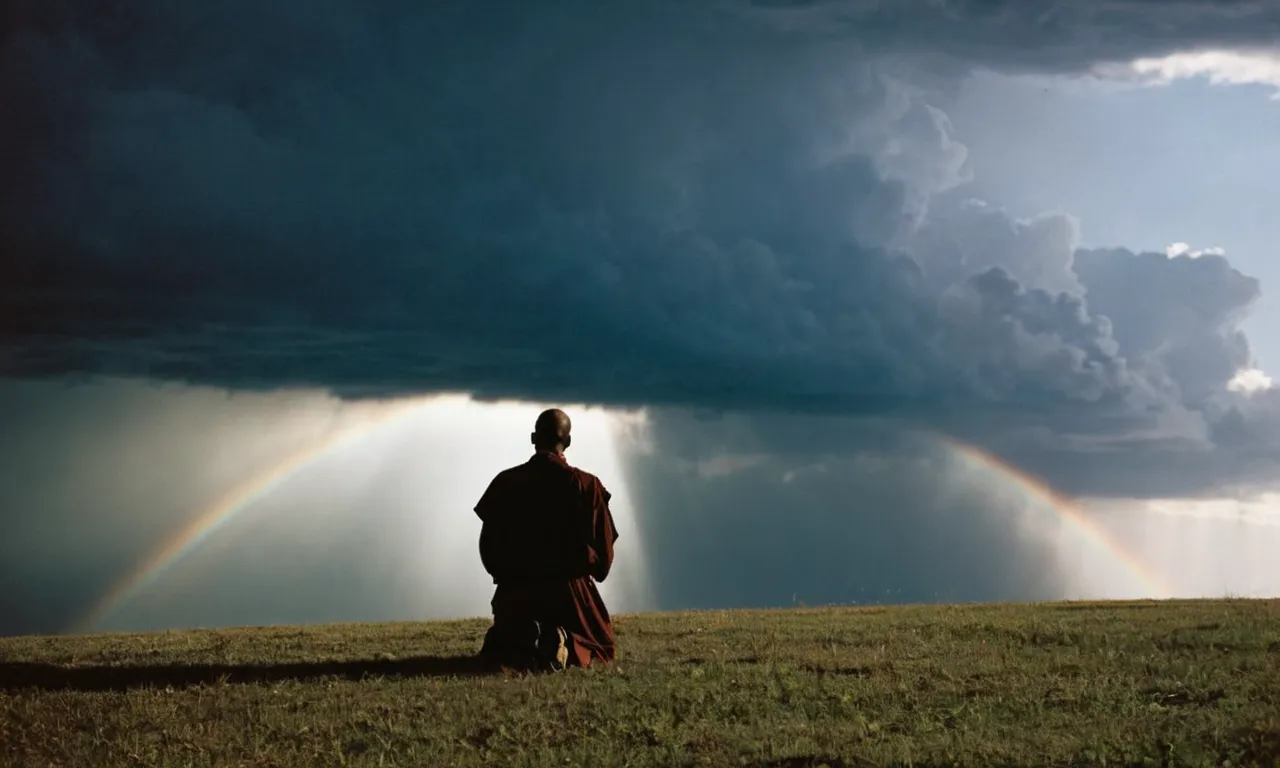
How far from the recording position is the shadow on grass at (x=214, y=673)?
1861cm

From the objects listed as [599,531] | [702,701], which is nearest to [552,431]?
[599,531]

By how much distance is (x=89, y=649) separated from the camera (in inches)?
947

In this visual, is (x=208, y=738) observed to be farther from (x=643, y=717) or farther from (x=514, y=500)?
(x=514, y=500)

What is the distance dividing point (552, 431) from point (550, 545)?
174 centimetres

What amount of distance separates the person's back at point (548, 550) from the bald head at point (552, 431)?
0.05 feet

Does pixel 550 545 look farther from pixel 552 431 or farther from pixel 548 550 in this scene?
pixel 552 431

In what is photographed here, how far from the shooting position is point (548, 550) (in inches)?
775

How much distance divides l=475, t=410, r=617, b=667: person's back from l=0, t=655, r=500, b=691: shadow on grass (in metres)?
1.00

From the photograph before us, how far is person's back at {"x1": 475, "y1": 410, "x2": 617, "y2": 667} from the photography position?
19484 mm

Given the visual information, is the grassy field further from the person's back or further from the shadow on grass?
the person's back

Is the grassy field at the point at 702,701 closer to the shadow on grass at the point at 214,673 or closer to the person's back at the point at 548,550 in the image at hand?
the shadow on grass at the point at 214,673

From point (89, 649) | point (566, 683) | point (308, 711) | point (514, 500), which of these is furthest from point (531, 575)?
point (89, 649)

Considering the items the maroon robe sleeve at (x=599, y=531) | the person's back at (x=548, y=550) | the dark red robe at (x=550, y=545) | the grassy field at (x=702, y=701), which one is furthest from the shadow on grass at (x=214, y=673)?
the maroon robe sleeve at (x=599, y=531)

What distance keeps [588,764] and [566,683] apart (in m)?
4.75
